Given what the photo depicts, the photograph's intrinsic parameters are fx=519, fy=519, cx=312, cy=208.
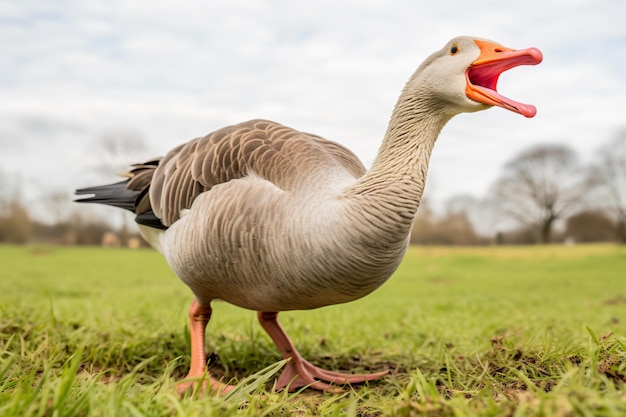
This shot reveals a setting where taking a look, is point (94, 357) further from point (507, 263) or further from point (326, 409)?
point (507, 263)

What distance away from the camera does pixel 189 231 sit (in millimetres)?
3676

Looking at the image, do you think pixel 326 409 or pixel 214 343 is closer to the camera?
pixel 326 409

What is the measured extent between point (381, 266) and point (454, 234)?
127ft

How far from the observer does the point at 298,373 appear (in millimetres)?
4086

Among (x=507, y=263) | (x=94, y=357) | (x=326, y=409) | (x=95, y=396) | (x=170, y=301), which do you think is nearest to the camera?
(x=95, y=396)

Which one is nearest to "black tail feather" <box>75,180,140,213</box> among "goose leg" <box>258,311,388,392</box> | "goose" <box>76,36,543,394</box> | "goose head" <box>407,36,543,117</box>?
"goose" <box>76,36,543,394</box>

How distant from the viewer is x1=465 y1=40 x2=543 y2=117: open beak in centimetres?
298

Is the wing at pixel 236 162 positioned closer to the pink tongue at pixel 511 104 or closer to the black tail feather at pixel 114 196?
the black tail feather at pixel 114 196

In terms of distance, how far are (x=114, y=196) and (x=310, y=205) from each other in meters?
2.55

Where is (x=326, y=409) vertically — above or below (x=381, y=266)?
below

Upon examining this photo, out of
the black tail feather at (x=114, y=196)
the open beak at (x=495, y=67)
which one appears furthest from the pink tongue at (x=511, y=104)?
the black tail feather at (x=114, y=196)

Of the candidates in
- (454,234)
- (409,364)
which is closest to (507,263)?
(454,234)

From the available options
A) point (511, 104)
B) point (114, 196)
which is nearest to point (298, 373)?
point (114, 196)

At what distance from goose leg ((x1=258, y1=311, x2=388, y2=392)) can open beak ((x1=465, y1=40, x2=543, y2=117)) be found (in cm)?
217
